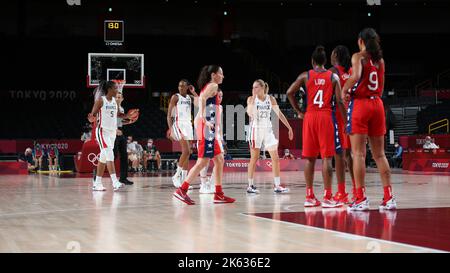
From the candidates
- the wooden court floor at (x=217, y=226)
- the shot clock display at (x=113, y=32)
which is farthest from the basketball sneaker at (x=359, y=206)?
the shot clock display at (x=113, y=32)

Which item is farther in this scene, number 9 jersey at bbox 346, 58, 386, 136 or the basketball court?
number 9 jersey at bbox 346, 58, 386, 136

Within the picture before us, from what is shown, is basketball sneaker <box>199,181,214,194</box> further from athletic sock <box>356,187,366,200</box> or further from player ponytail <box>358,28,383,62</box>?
player ponytail <box>358,28,383,62</box>

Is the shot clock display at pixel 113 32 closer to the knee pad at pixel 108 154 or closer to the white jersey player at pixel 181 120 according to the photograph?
the white jersey player at pixel 181 120

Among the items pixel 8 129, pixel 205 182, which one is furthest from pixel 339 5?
pixel 205 182

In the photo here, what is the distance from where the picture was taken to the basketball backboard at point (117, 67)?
81.7 ft

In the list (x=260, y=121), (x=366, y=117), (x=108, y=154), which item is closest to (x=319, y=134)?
(x=366, y=117)

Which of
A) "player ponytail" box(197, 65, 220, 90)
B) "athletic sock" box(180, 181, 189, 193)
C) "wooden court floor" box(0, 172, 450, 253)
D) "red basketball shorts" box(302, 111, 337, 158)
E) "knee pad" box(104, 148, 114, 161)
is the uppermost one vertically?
"player ponytail" box(197, 65, 220, 90)

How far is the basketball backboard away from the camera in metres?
24.9

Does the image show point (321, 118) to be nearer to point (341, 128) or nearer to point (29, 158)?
→ point (341, 128)

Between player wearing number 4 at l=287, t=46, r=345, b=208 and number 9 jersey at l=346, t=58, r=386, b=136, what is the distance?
0.44 metres

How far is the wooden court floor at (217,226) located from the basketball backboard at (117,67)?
53.4ft

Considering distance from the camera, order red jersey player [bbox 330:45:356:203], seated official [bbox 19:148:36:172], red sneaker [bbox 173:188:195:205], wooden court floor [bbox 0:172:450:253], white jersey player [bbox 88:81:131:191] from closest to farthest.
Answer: wooden court floor [bbox 0:172:450:253] < red jersey player [bbox 330:45:356:203] < red sneaker [bbox 173:188:195:205] < white jersey player [bbox 88:81:131:191] < seated official [bbox 19:148:36:172]

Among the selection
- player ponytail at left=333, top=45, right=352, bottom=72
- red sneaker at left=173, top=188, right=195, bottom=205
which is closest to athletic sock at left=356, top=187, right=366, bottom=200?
player ponytail at left=333, top=45, right=352, bottom=72
